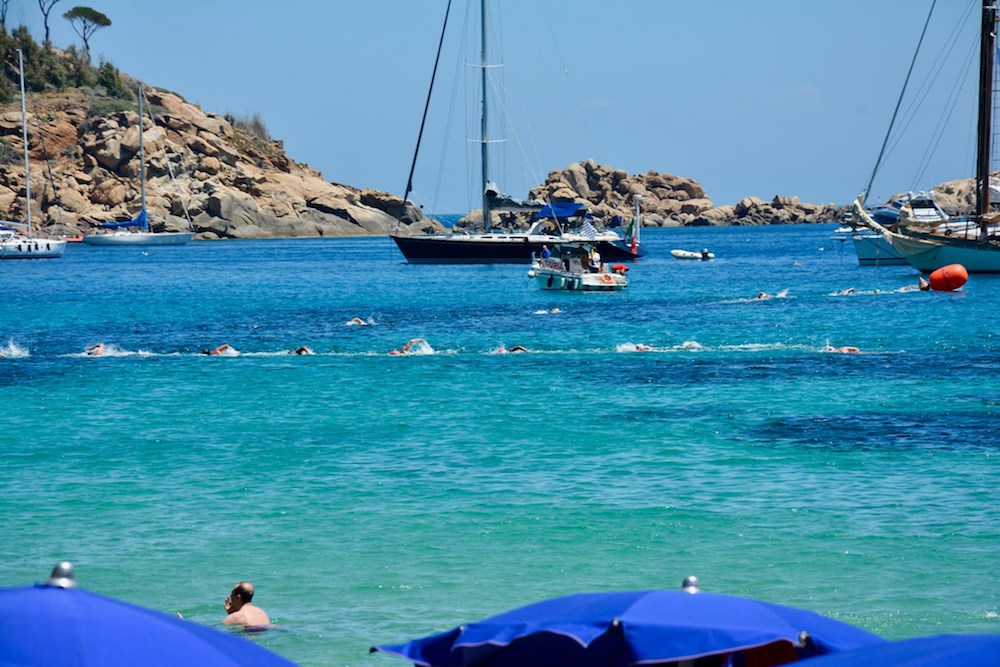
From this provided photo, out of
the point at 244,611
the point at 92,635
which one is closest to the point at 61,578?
the point at 92,635

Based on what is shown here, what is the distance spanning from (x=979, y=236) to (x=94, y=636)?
5797 cm

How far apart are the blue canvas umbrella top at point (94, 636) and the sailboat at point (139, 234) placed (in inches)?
4804

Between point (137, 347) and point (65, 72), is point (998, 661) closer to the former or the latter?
point (137, 347)

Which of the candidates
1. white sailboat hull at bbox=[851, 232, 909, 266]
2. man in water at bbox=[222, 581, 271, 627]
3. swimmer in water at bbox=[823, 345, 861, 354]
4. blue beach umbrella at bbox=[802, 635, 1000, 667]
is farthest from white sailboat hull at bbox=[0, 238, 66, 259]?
blue beach umbrella at bbox=[802, 635, 1000, 667]

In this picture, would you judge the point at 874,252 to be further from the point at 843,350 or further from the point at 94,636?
the point at 94,636

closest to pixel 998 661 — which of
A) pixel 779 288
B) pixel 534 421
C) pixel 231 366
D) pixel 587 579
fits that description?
pixel 587 579

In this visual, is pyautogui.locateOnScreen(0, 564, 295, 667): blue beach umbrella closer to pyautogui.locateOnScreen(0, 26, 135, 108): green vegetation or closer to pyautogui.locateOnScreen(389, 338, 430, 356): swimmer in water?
pyautogui.locateOnScreen(389, 338, 430, 356): swimmer in water

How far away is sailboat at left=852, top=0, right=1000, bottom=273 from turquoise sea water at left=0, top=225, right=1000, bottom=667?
17.8m

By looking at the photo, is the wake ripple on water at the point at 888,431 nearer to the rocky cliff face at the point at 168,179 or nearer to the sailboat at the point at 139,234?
the sailboat at the point at 139,234

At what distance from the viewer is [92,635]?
19.8 ft

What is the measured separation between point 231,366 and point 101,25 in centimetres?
15469

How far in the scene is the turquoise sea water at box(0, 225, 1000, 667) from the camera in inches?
531

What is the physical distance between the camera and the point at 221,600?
13.1 m

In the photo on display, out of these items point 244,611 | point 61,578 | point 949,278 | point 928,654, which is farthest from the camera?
point 949,278
